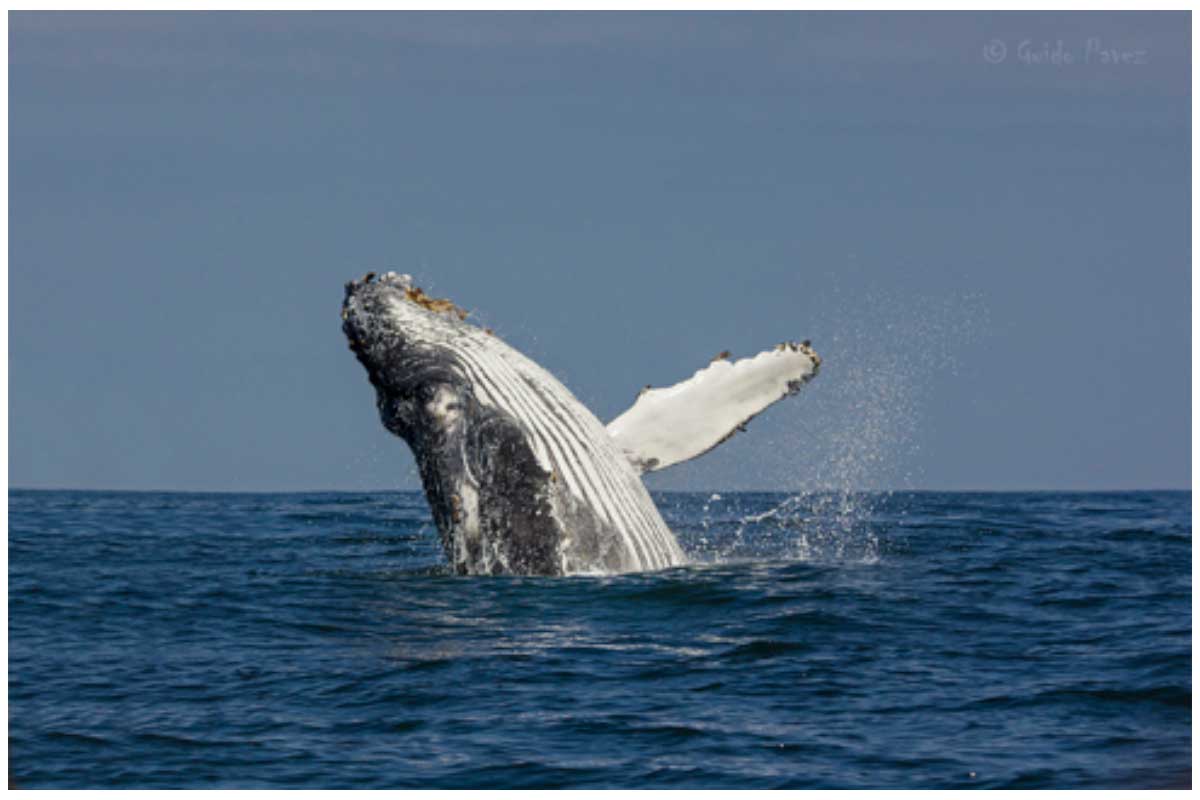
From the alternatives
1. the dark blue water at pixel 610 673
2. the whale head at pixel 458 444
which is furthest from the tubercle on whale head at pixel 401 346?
the dark blue water at pixel 610 673

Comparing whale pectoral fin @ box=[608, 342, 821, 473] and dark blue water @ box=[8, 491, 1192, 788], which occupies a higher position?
whale pectoral fin @ box=[608, 342, 821, 473]

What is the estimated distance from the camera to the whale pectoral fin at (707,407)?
1451 centimetres

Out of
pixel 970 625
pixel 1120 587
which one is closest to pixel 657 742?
pixel 970 625

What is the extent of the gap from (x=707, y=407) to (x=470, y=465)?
2.16 meters

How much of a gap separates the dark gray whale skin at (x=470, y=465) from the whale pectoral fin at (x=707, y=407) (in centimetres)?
96

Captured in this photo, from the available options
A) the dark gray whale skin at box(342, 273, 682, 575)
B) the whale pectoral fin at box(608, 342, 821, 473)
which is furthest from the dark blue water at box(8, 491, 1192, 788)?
the whale pectoral fin at box(608, 342, 821, 473)

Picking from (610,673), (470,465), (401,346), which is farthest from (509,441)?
(610,673)

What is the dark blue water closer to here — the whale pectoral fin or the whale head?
the whale head

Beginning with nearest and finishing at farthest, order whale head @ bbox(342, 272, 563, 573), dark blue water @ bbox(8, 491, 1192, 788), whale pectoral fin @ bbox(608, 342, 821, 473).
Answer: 1. dark blue water @ bbox(8, 491, 1192, 788)
2. whale head @ bbox(342, 272, 563, 573)
3. whale pectoral fin @ bbox(608, 342, 821, 473)

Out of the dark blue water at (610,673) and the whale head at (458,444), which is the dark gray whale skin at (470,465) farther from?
the dark blue water at (610,673)

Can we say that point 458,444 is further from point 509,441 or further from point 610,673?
point 610,673

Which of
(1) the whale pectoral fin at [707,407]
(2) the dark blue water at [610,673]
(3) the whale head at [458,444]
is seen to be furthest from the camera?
(1) the whale pectoral fin at [707,407]

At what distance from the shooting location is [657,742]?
31.4 ft

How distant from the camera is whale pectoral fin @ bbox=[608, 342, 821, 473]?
1451 cm
